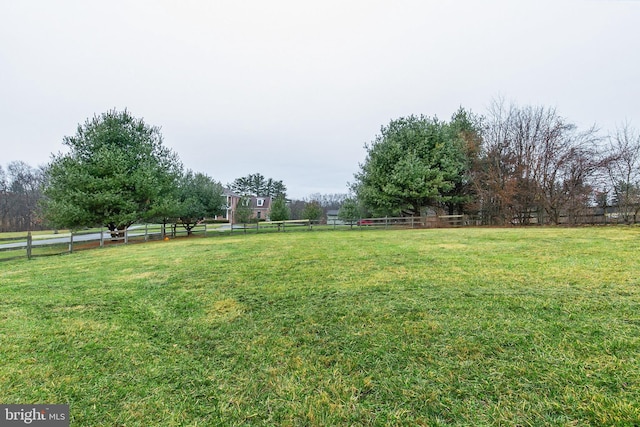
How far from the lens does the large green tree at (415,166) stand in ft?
53.3

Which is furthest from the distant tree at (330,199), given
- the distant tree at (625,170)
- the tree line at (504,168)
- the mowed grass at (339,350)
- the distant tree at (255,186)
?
the mowed grass at (339,350)

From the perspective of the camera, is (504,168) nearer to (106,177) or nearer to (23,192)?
(106,177)

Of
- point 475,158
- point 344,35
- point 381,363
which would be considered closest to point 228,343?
point 381,363

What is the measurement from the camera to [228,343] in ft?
7.22

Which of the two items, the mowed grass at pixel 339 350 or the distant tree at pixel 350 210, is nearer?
the mowed grass at pixel 339 350

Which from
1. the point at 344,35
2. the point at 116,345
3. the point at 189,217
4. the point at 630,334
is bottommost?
the point at 116,345

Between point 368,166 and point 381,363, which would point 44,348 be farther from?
point 368,166

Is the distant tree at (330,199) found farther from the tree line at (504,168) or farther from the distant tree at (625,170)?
the distant tree at (625,170)

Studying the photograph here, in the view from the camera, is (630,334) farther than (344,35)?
No

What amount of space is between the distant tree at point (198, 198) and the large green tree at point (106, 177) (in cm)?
212

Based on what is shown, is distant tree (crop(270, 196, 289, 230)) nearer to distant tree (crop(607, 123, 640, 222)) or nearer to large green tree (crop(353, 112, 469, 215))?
large green tree (crop(353, 112, 469, 215))

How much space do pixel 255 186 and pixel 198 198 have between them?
3506 centimetres

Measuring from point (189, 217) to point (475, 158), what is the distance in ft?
67.1

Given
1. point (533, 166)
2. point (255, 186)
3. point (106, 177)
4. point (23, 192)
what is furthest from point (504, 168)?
point (23, 192)
